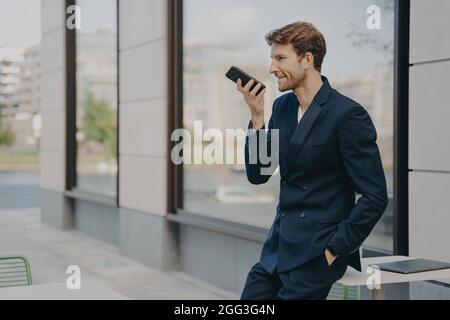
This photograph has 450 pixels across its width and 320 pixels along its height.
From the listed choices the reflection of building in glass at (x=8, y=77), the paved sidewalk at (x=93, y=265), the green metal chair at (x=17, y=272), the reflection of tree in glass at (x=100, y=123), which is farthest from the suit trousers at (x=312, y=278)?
the reflection of building in glass at (x=8, y=77)

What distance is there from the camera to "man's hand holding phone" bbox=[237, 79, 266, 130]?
2150mm

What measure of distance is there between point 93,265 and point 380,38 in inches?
170

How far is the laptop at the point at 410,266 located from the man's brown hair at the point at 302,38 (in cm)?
69

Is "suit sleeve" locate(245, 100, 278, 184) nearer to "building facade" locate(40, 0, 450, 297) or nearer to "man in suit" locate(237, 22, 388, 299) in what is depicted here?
"man in suit" locate(237, 22, 388, 299)

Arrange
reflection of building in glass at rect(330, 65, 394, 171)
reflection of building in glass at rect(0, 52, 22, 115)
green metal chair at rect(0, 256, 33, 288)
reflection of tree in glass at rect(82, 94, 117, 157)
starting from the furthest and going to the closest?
reflection of building in glass at rect(0, 52, 22, 115), reflection of tree in glass at rect(82, 94, 117, 157), reflection of building in glass at rect(330, 65, 394, 171), green metal chair at rect(0, 256, 33, 288)

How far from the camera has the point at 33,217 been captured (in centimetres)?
1257

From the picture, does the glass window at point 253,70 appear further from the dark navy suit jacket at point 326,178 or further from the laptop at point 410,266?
the dark navy suit jacket at point 326,178

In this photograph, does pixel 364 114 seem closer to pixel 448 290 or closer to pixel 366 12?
pixel 448 290

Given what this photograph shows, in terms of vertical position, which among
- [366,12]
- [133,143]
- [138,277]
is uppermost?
[366,12]

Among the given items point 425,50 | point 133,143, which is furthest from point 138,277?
point 425,50

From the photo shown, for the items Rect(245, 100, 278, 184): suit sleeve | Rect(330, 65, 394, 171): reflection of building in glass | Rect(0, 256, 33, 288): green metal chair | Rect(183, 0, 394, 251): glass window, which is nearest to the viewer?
Rect(245, 100, 278, 184): suit sleeve

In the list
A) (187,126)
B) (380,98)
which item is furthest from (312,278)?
(187,126)

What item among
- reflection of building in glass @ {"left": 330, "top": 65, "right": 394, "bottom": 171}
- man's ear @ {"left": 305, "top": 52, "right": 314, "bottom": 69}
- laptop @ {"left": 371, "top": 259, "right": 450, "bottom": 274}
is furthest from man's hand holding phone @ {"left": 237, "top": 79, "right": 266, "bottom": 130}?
reflection of building in glass @ {"left": 330, "top": 65, "right": 394, "bottom": 171}
